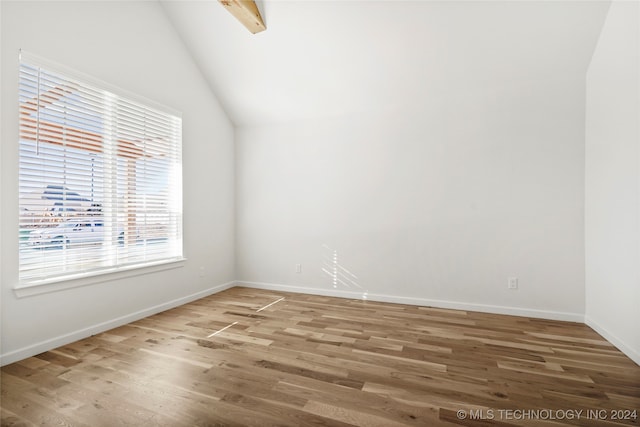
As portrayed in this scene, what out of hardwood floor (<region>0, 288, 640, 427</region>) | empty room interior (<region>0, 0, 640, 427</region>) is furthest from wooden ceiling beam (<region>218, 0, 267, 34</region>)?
hardwood floor (<region>0, 288, 640, 427</region>)

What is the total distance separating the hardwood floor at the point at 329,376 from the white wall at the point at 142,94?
249mm

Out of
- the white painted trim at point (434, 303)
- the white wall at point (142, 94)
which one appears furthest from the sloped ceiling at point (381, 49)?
the white painted trim at point (434, 303)

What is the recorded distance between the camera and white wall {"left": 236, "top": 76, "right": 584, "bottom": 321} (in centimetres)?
310

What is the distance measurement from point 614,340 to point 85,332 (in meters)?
4.41

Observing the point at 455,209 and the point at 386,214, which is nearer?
the point at 455,209

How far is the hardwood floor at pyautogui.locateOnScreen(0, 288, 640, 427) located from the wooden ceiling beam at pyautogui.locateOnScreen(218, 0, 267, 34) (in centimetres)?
301

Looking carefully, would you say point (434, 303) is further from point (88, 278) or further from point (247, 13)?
point (247, 13)

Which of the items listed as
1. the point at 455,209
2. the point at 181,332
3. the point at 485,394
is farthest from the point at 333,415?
the point at 455,209

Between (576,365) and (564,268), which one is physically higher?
(564,268)

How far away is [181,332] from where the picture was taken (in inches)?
110

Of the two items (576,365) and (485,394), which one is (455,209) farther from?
(485,394)

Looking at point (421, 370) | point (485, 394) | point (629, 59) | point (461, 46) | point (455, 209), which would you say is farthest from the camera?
point (455, 209)

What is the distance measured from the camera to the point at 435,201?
Result: 3.55 m

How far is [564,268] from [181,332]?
3.76 metres
